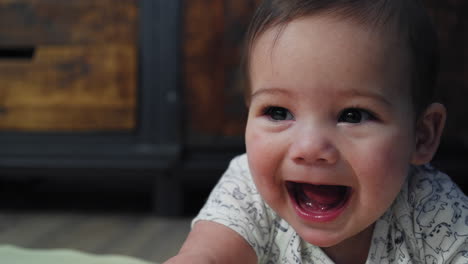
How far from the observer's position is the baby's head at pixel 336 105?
0.53m

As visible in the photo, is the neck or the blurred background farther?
the blurred background

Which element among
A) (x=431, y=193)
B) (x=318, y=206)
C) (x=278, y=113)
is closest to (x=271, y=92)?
(x=278, y=113)

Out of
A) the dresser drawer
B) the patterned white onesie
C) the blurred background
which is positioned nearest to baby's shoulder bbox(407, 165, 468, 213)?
the patterned white onesie

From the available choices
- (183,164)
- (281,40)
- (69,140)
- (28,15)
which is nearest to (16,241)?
(69,140)

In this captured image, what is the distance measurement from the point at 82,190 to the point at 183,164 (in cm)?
43

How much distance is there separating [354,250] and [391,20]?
266 mm

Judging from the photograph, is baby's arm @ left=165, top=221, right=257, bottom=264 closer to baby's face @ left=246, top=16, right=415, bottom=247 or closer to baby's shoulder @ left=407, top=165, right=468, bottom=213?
baby's face @ left=246, top=16, right=415, bottom=247

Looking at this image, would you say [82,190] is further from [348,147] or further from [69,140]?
[348,147]

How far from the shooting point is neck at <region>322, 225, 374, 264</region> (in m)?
0.64

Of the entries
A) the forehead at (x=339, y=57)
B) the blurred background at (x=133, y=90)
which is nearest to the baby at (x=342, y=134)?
the forehead at (x=339, y=57)

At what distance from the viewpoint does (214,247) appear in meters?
0.61

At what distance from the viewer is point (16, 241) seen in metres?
1.03

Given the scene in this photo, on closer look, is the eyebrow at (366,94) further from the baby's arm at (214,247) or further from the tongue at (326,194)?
the baby's arm at (214,247)

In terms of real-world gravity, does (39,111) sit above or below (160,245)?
above
